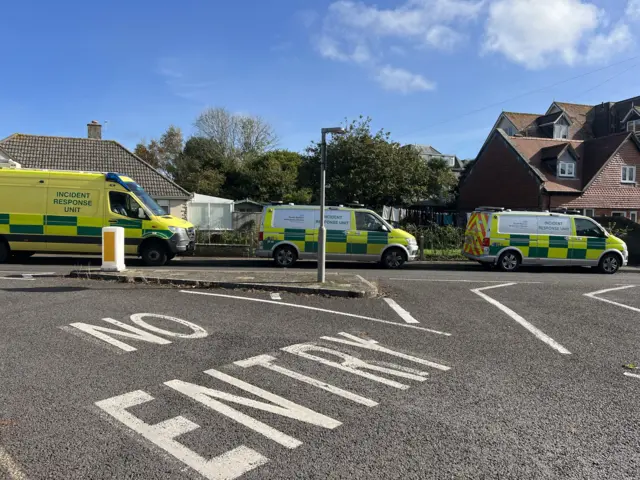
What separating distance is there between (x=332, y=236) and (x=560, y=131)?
3030 cm

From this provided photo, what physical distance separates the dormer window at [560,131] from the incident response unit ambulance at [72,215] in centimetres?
3318

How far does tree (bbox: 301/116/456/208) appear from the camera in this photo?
24.8 meters

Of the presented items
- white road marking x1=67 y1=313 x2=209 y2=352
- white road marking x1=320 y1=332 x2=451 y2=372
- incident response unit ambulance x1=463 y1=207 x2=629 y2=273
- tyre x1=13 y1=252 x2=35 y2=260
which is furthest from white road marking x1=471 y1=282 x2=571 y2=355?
tyre x1=13 y1=252 x2=35 y2=260

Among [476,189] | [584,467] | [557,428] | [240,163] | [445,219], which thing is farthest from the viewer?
[240,163]

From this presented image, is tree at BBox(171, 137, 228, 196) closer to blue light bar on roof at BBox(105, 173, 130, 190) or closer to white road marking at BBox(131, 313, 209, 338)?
blue light bar on roof at BBox(105, 173, 130, 190)

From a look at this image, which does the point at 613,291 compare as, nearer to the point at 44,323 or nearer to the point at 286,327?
the point at 286,327

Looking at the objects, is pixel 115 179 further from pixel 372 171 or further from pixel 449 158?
pixel 449 158

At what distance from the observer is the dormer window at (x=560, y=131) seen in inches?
1442

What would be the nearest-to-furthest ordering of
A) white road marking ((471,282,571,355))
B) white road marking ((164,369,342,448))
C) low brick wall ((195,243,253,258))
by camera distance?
white road marking ((164,369,342,448))
white road marking ((471,282,571,355))
low brick wall ((195,243,253,258))

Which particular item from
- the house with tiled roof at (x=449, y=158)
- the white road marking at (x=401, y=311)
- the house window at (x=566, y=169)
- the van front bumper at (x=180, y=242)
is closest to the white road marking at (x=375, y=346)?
the white road marking at (x=401, y=311)

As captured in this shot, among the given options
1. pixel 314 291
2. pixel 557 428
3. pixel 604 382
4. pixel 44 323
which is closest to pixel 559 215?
pixel 314 291

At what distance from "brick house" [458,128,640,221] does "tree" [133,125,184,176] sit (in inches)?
1418

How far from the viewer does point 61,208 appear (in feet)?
44.8

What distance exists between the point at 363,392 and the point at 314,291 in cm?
486
